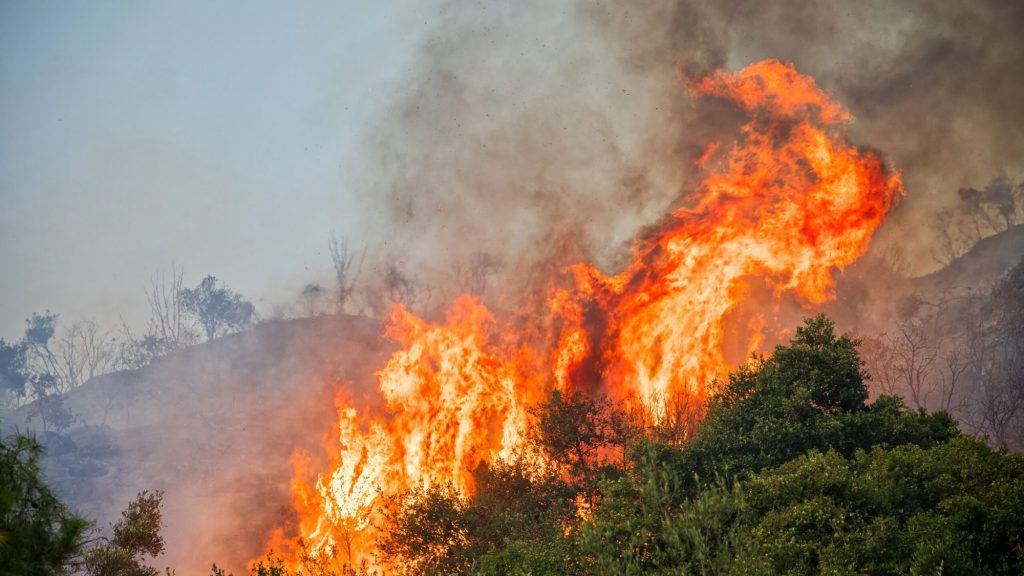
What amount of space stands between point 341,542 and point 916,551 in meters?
39.2

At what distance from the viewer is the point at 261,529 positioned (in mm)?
73750

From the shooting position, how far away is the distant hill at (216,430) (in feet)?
259

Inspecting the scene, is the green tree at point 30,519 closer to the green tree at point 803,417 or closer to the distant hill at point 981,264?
the green tree at point 803,417

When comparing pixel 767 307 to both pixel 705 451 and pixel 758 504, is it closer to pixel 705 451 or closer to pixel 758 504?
pixel 705 451

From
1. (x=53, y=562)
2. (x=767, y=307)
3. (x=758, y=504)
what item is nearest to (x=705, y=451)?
(x=758, y=504)

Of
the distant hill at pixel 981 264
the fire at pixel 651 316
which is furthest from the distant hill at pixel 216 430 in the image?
the distant hill at pixel 981 264

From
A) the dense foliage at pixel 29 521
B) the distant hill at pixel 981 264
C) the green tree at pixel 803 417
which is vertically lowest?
the dense foliage at pixel 29 521

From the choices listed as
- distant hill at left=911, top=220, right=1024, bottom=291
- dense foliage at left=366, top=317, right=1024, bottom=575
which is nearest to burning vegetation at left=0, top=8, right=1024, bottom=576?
dense foliage at left=366, top=317, right=1024, bottom=575

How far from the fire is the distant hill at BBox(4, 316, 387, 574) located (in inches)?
1035

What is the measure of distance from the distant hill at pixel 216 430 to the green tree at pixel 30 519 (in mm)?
47400

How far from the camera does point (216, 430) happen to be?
11206 cm

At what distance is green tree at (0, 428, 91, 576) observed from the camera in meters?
19.0

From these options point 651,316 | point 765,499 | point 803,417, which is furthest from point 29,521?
point 651,316

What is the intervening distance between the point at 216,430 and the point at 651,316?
3561 inches
